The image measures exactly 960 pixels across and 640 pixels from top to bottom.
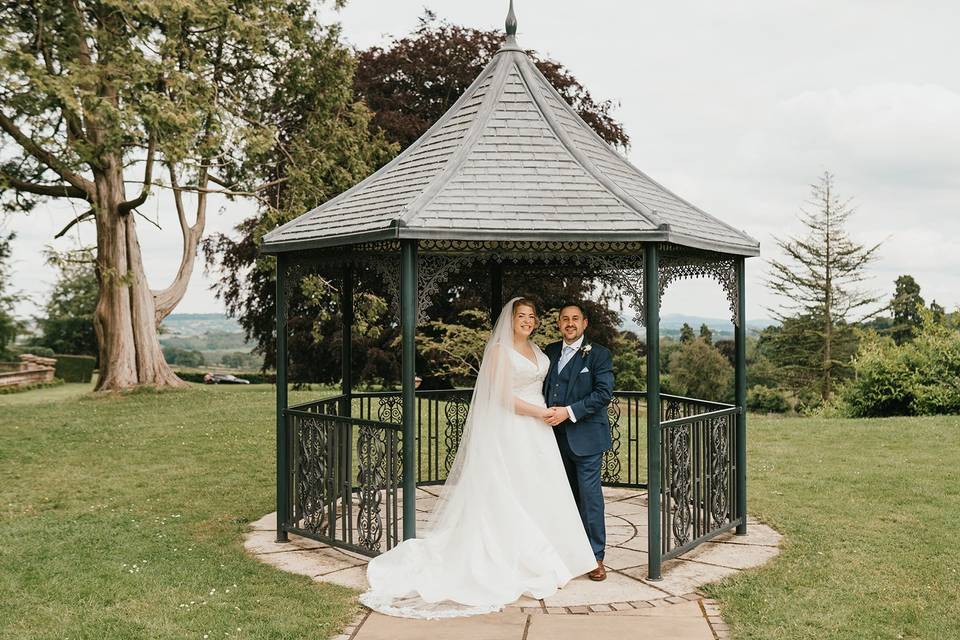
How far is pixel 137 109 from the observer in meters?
14.6

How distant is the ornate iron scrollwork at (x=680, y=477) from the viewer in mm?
6828

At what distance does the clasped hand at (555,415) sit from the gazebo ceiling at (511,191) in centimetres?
127

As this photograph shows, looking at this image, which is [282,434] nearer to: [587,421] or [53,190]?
[587,421]

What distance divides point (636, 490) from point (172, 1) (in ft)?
39.0

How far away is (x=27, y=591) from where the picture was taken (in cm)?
629

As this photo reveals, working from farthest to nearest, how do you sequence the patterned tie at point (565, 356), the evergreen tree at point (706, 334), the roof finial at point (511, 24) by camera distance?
1. the evergreen tree at point (706, 334)
2. the roof finial at point (511, 24)
3. the patterned tie at point (565, 356)

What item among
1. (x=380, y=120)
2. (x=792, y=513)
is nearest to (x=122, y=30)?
(x=380, y=120)

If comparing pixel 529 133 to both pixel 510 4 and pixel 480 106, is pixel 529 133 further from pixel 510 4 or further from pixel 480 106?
pixel 510 4

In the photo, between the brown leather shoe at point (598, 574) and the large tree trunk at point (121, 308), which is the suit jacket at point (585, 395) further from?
the large tree trunk at point (121, 308)

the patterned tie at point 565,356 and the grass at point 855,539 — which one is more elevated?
the patterned tie at point 565,356

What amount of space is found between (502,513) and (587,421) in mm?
942

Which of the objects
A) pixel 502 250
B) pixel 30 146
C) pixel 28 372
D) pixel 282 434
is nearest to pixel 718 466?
pixel 502 250

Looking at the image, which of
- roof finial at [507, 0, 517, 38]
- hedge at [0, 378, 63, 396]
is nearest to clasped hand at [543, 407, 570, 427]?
roof finial at [507, 0, 517, 38]

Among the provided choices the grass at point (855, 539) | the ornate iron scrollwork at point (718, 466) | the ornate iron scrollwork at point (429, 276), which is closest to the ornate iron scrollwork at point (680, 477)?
the ornate iron scrollwork at point (718, 466)
